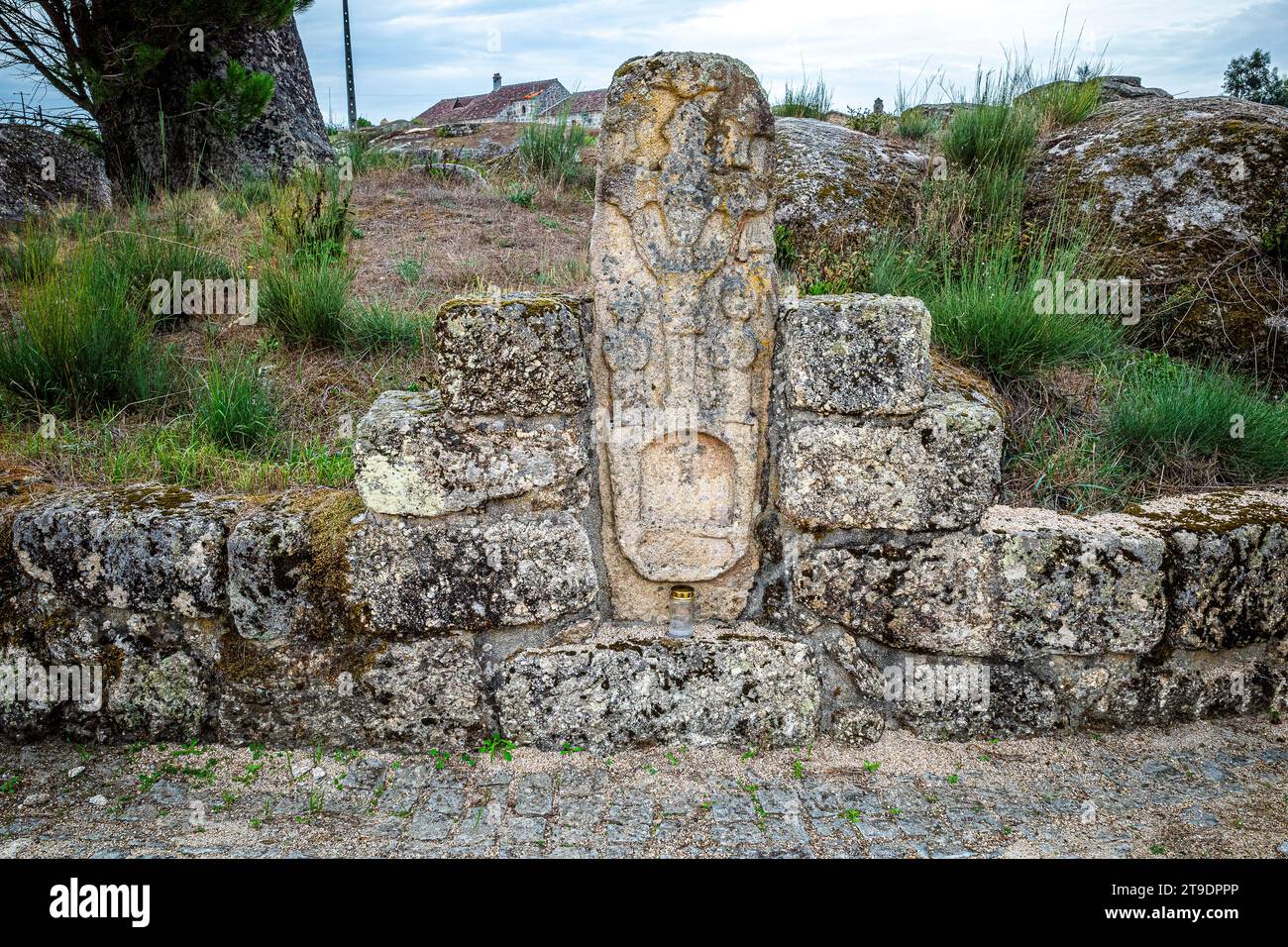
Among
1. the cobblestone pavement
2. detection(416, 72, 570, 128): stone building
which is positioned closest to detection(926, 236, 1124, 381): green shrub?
the cobblestone pavement

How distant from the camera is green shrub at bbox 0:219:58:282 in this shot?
4539 millimetres

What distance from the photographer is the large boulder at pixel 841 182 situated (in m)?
5.06

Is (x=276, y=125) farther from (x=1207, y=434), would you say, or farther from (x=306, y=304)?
(x=1207, y=434)

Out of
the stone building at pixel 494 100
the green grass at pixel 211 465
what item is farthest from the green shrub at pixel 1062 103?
the stone building at pixel 494 100

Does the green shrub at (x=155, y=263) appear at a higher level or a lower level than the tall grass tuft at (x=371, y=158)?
lower

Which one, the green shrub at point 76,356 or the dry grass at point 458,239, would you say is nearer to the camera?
the green shrub at point 76,356

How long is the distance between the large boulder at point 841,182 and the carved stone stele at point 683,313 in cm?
244

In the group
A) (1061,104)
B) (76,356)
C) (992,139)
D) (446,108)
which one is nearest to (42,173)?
(76,356)

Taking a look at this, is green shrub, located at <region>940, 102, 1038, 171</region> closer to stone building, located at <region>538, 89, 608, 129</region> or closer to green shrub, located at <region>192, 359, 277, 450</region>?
stone building, located at <region>538, 89, 608, 129</region>

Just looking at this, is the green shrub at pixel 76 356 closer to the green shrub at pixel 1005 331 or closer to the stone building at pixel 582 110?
the green shrub at pixel 1005 331

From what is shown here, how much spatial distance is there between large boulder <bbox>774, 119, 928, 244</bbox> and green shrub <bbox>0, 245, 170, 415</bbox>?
339cm

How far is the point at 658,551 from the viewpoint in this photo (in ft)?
9.47

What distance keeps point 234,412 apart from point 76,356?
0.82m

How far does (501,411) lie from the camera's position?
2684mm
